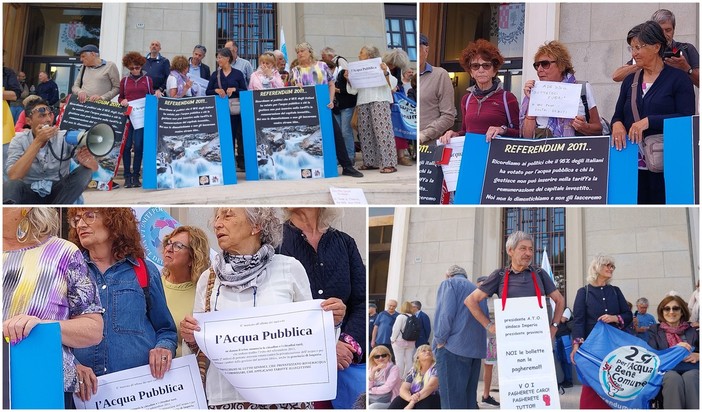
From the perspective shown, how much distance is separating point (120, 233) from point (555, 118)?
292 centimetres

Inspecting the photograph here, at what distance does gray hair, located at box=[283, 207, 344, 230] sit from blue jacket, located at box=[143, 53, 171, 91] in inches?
125

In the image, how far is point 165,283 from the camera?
4973 mm

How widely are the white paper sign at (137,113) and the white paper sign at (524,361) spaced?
3598 mm

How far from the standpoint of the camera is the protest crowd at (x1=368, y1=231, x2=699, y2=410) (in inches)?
208

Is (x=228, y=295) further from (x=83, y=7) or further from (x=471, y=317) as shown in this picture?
(x=83, y=7)

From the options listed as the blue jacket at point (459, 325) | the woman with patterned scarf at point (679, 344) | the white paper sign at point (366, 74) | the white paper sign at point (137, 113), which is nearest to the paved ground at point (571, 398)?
the blue jacket at point (459, 325)

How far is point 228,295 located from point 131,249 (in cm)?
61

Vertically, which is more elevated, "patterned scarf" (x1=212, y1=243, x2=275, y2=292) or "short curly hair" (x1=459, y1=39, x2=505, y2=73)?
"short curly hair" (x1=459, y1=39, x2=505, y2=73)

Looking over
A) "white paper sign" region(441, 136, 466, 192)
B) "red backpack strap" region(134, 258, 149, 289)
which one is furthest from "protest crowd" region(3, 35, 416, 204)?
"red backpack strap" region(134, 258, 149, 289)

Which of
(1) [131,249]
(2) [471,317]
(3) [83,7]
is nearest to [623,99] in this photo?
(2) [471,317]

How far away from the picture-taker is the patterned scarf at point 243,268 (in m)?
4.81

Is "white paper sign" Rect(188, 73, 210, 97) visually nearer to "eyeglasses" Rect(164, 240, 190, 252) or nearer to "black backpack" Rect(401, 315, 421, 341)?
"eyeglasses" Rect(164, 240, 190, 252)

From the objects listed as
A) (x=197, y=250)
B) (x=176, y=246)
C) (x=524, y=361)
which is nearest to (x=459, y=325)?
(x=524, y=361)

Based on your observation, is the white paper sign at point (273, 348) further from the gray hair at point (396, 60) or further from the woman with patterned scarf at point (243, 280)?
the gray hair at point (396, 60)
